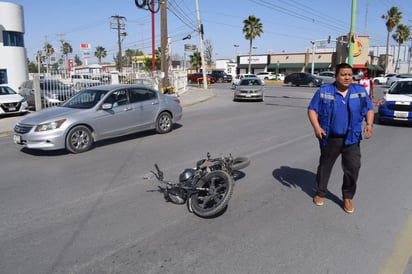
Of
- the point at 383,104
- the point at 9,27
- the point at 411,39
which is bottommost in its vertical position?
the point at 383,104

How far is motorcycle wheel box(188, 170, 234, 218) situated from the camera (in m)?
4.13

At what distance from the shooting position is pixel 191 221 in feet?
13.4

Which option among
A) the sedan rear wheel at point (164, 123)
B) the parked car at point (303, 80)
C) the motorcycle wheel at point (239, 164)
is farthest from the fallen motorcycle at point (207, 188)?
the parked car at point (303, 80)

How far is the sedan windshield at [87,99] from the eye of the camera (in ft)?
27.4

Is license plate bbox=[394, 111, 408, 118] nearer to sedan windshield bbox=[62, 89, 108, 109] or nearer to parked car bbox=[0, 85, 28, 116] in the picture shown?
sedan windshield bbox=[62, 89, 108, 109]

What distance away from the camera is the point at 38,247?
139 inches

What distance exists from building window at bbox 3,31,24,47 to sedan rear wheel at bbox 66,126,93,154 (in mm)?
19649

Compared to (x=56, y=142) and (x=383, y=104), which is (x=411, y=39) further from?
(x=56, y=142)

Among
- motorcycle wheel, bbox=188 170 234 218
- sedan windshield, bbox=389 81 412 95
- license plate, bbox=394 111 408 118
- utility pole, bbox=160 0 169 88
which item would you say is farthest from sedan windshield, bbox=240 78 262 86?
motorcycle wheel, bbox=188 170 234 218

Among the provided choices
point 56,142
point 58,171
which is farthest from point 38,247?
point 56,142

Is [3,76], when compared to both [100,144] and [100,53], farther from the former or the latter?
[100,53]

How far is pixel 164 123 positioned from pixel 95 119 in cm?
249

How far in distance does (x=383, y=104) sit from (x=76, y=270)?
11.1 metres

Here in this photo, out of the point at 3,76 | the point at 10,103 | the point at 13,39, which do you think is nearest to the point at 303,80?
the point at 13,39
